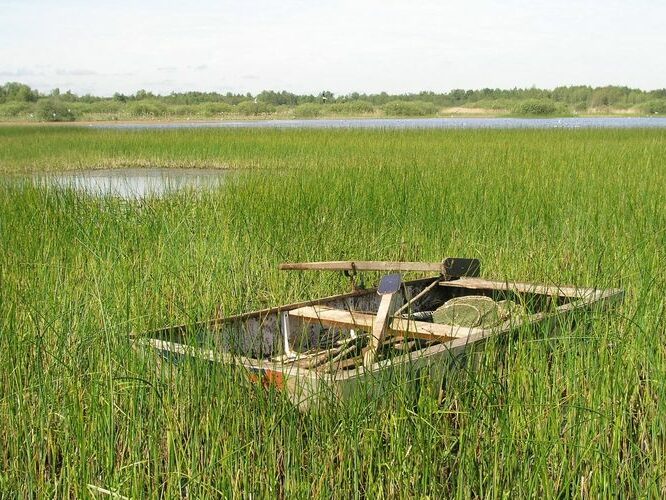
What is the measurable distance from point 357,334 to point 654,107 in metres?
78.1

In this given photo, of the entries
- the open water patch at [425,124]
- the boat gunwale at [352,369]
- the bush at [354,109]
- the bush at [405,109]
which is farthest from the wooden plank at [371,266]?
the bush at [405,109]

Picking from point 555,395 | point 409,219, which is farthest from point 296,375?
point 409,219

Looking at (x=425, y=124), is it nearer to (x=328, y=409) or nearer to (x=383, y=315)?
(x=383, y=315)

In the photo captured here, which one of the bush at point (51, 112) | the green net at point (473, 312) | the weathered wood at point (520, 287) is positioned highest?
the bush at point (51, 112)

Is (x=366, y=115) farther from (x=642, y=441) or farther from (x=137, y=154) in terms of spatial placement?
(x=642, y=441)

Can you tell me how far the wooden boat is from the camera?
105 inches

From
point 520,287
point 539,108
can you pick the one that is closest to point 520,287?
point 520,287

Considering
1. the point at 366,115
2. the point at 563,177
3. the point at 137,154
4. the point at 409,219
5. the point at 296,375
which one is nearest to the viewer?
the point at 296,375

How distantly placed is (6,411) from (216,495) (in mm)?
1033

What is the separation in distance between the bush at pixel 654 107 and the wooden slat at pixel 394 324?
77.4 metres

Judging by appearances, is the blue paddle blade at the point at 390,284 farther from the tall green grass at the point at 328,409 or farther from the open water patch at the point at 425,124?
the open water patch at the point at 425,124

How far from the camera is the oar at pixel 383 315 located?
3.19 meters

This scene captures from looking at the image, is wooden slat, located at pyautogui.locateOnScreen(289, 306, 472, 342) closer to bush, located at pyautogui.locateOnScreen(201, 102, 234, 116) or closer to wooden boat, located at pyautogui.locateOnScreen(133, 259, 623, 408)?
wooden boat, located at pyautogui.locateOnScreen(133, 259, 623, 408)

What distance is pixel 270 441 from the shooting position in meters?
2.39
